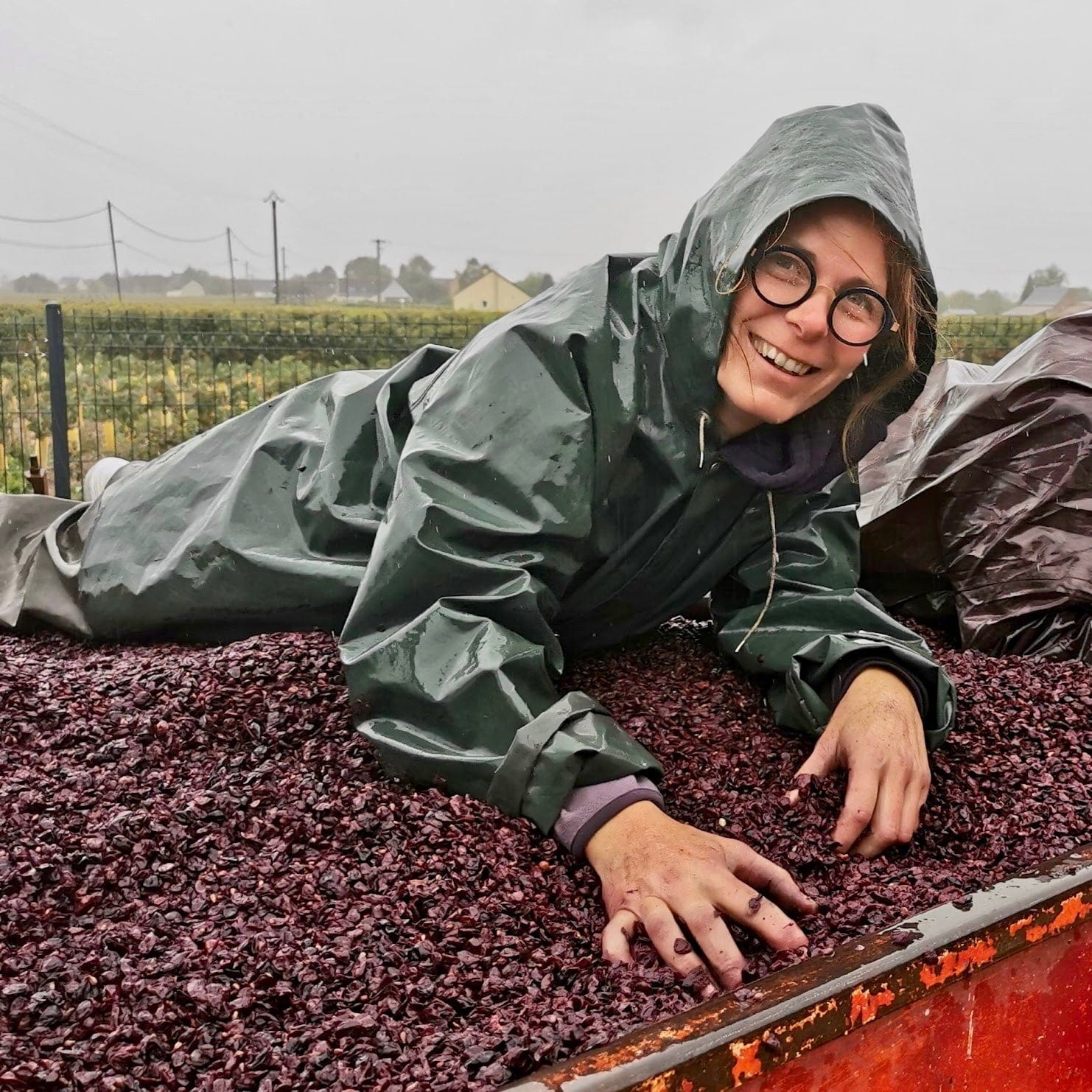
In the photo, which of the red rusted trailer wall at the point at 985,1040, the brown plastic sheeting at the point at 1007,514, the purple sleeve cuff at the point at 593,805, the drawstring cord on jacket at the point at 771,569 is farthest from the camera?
the brown plastic sheeting at the point at 1007,514

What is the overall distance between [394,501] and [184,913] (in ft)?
2.09

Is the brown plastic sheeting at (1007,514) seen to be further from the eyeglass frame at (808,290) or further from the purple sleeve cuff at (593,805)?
the purple sleeve cuff at (593,805)

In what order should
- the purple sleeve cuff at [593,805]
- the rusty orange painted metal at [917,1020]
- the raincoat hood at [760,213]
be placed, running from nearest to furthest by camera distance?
the rusty orange painted metal at [917,1020]
the purple sleeve cuff at [593,805]
the raincoat hood at [760,213]

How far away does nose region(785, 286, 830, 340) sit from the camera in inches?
60.5

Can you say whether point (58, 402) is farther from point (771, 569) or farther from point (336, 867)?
point (336, 867)

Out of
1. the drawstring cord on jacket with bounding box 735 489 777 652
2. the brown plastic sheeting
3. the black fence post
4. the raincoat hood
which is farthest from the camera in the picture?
the black fence post

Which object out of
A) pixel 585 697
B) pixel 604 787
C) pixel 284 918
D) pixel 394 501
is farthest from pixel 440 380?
pixel 284 918

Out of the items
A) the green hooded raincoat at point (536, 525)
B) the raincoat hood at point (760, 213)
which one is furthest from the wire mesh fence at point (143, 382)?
the raincoat hood at point (760, 213)

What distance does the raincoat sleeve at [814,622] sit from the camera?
176cm

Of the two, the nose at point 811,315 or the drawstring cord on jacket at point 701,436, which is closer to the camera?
the nose at point 811,315

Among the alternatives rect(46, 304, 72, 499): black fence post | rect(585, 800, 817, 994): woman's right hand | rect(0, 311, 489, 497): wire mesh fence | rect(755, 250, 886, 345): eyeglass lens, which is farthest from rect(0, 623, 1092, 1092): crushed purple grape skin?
rect(0, 311, 489, 497): wire mesh fence

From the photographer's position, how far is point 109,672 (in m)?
1.95

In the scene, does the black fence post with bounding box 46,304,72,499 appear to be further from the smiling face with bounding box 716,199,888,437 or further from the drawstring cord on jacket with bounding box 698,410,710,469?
the smiling face with bounding box 716,199,888,437

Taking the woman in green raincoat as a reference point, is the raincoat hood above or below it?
above
